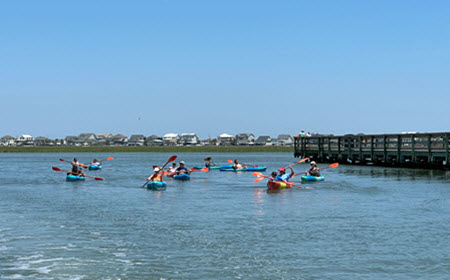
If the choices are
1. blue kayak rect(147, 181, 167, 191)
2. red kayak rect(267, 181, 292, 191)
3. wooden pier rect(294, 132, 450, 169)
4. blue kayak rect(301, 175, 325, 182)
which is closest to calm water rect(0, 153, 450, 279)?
red kayak rect(267, 181, 292, 191)

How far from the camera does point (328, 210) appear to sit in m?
24.5

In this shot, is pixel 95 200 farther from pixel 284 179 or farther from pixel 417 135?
pixel 417 135

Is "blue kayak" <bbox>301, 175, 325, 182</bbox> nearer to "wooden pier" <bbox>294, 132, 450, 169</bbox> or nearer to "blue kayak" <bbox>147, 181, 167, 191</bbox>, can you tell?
"blue kayak" <bbox>147, 181, 167, 191</bbox>

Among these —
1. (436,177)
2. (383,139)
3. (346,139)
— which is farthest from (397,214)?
(346,139)

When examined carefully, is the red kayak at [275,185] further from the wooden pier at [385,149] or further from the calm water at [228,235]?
the wooden pier at [385,149]

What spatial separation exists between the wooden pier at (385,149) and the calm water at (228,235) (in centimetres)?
1682

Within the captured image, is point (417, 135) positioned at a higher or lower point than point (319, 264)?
higher

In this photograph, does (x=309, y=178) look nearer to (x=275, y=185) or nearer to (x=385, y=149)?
(x=275, y=185)

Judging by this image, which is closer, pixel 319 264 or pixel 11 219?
pixel 319 264

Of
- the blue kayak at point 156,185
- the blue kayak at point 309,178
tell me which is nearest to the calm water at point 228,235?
the blue kayak at point 156,185

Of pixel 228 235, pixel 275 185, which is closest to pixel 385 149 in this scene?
pixel 275 185

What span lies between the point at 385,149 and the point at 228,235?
40.7 m

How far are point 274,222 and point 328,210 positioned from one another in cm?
407

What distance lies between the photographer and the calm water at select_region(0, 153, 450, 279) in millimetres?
14102
